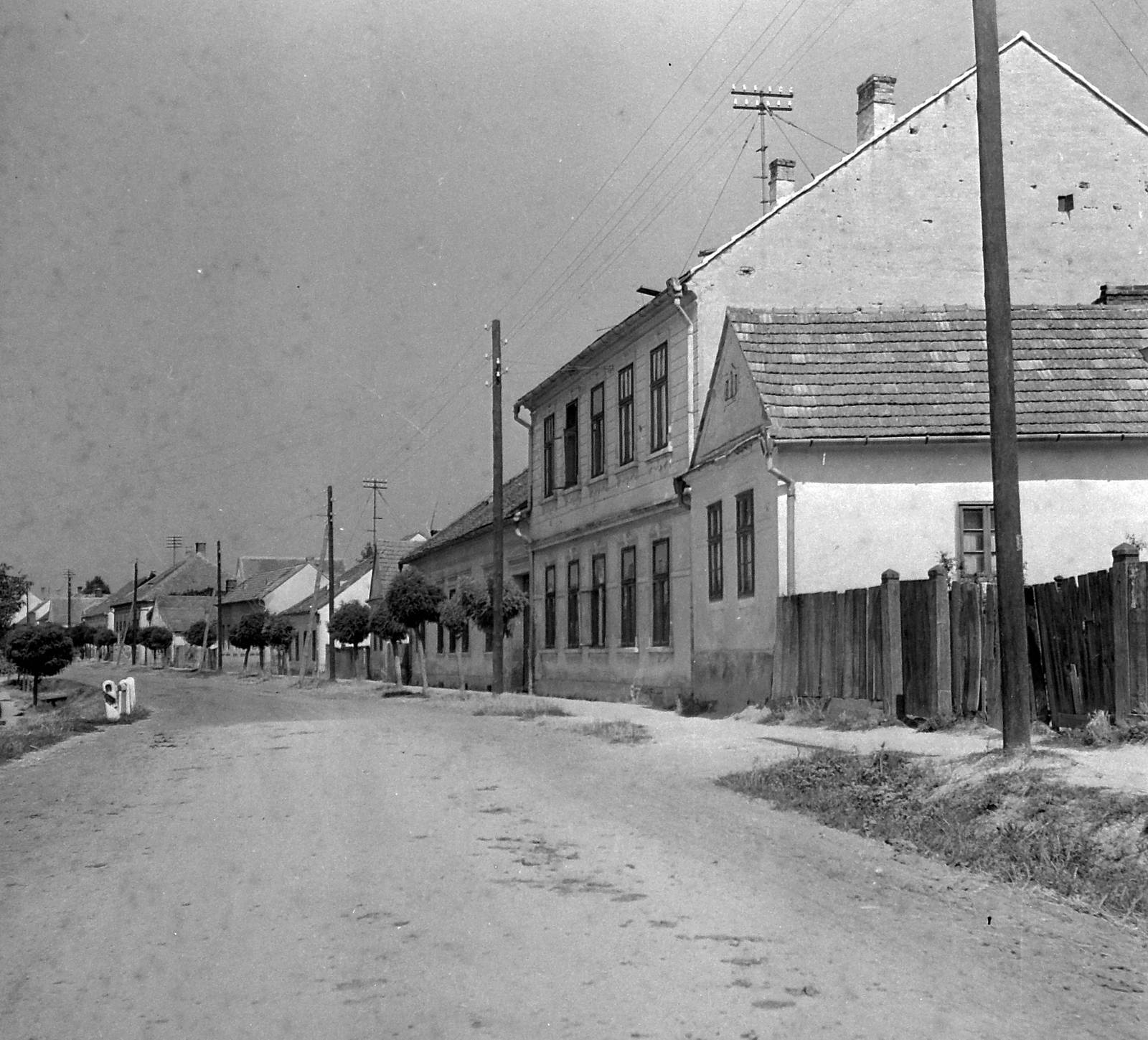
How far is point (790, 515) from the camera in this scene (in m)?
18.7

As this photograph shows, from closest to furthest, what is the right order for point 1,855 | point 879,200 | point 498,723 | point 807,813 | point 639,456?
point 1,855 → point 807,813 → point 498,723 → point 879,200 → point 639,456

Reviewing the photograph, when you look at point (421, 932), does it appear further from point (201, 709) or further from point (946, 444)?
point (201, 709)

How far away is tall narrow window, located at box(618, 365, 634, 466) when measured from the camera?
2697 cm

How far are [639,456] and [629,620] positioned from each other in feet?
11.0

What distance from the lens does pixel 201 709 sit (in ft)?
89.2

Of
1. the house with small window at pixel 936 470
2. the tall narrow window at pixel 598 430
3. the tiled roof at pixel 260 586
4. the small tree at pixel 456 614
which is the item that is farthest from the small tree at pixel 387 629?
the tiled roof at pixel 260 586

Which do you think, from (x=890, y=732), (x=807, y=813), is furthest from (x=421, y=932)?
(x=890, y=732)

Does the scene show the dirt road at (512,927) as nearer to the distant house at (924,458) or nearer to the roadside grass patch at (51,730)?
the roadside grass patch at (51,730)

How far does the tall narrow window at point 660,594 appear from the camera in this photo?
25.0 metres

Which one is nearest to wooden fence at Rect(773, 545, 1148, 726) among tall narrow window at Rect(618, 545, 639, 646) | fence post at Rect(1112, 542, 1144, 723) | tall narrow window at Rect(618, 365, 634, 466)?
fence post at Rect(1112, 542, 1144, 723)

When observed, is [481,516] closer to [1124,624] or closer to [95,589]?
[1124,624]

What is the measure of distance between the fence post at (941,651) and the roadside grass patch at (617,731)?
3911 millimetres

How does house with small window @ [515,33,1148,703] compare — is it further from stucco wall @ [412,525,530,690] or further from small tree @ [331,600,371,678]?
small tree @ [331,600,371,678]

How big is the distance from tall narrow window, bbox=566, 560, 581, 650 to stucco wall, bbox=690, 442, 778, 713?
7808 mm
